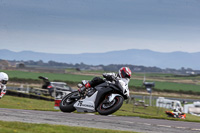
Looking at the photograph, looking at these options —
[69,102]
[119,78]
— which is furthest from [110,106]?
[69,102]

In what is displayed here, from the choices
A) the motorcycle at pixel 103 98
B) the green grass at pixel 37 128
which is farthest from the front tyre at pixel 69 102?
the green grass at pixel 37 128

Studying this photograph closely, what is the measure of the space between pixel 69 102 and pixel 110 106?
2369mm

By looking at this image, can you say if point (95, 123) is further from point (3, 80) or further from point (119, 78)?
point (119, 78)

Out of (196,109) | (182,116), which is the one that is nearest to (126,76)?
(182,116)

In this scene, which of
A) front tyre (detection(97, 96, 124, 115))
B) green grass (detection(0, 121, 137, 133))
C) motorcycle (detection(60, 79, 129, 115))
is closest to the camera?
front tyre (detection(97, 96, 124, 115))

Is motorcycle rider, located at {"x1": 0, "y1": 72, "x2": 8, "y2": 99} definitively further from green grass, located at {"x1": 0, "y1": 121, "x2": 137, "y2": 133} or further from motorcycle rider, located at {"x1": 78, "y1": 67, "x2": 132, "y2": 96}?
motorcycle rider, located at {"x1": 78, "y1": 67, "x2": 132, "y2": 96}

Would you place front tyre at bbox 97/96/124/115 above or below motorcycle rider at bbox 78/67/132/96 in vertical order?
below

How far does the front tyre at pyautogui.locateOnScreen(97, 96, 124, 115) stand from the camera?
12.6 metres

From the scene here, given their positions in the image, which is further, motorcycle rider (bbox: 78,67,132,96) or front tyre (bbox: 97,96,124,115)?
motorcycle rider (bbox: 78,67,132,96)

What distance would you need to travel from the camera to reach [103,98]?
13281 mm

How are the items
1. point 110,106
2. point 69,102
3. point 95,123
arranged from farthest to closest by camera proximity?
point 95,123
point 69,102
point 110,106

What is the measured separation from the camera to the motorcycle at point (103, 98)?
12.8 metres

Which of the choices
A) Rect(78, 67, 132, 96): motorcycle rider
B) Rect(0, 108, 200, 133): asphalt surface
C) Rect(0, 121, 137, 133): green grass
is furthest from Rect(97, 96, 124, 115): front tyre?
Rect(0, 108, 200, 133): asphalt surface

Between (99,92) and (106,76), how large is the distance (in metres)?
0.67
